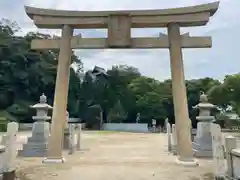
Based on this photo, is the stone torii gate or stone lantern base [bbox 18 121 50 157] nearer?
the stone torii gate

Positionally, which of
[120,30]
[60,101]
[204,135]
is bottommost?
[204,135]

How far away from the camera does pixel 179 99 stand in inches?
357

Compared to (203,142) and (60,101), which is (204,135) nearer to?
(203,142)

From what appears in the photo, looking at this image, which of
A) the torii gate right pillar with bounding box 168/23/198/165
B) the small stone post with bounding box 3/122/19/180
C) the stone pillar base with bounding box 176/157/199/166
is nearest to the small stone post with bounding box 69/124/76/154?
the torii gate right pillar with bounding box 168/23/198/165

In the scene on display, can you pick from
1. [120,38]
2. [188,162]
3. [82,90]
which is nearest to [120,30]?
[120,38]

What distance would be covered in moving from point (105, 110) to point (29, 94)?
10330 mm

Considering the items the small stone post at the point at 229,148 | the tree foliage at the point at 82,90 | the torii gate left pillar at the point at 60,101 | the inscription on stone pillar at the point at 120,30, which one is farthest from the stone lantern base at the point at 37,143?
the tree foliage at the point at 82,90

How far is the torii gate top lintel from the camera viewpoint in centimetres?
931

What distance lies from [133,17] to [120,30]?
0.58 meters

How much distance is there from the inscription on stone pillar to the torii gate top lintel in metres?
0.09

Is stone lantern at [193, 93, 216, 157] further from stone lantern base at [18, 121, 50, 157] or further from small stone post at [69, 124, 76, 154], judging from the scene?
stone lantern base at [18, 121, 50, 157]

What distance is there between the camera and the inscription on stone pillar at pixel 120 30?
936 cm

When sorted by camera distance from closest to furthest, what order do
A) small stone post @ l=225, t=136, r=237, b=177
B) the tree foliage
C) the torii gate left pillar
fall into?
small stone post @ l=225, t=136, r=237, b=177
the torii gate left pillar
the tree foliage

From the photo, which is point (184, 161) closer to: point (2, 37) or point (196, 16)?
point (196, 16)
